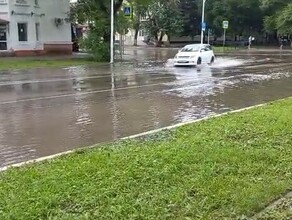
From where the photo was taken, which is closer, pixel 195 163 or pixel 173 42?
pixel 195 163

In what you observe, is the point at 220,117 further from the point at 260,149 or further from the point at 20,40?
the point at 20,40

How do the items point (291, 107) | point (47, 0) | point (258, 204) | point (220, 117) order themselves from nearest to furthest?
1. point (258, 204)
2. point (220, 117)
3. point (291, 107)
4. point (47, 0)

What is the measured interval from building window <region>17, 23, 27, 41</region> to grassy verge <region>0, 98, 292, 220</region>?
32.8m

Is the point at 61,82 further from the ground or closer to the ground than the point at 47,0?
closer to the ground

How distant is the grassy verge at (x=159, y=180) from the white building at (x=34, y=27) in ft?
105

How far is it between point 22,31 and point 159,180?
35.6m

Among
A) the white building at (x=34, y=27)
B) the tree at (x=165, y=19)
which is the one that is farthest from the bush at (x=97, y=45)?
the tree at (x=165, y=19)

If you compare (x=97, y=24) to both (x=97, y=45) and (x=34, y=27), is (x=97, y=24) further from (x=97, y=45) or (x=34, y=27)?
(x=34, y=27)

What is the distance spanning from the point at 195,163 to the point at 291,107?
20.0 ft

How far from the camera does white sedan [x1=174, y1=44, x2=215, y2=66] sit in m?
31.0

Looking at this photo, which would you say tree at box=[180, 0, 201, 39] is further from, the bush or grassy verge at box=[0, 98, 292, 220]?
grassy verge at box=[0, 98, 292, 220]

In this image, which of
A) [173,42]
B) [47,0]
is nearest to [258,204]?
[47,0]

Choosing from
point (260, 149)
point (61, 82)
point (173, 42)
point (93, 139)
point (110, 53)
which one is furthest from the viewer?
point (173, 42)

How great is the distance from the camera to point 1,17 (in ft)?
123
